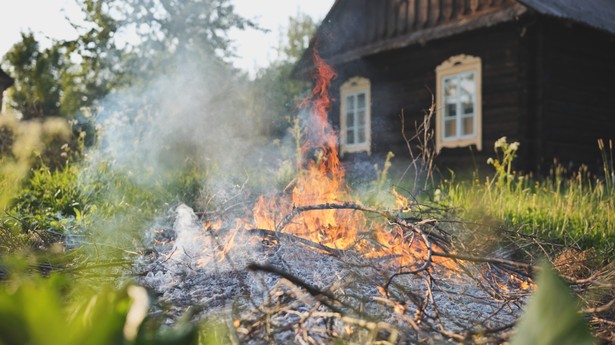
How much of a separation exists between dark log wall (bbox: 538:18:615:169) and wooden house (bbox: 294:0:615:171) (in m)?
0.02

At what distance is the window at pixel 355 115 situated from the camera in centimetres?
1184

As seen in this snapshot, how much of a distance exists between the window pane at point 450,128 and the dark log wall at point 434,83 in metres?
0.32

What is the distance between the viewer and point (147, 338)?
60 centimetres

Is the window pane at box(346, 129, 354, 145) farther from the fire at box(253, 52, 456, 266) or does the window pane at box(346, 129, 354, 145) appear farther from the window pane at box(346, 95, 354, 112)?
the fire at box(253, 52, 456, 266)

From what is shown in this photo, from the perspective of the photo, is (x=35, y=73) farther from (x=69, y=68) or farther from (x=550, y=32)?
(x=550, y=32)

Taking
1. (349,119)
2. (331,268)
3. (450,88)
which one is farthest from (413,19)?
(331,268)

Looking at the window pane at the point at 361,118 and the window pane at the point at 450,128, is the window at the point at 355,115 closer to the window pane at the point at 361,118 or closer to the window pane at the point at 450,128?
the window pane at the point at 361,118

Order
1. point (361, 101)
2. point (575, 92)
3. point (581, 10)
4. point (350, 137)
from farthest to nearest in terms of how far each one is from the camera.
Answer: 1. point (350, 137)
2. point (361, 101)
3. point (581, 10)
4. point (575, 92)

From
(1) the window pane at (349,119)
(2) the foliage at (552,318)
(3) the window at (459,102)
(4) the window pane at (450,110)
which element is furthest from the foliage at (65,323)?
(1) the window pane at (349,119)

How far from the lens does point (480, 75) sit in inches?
388

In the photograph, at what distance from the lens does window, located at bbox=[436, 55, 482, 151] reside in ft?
32.5

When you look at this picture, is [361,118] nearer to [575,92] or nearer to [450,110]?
[450,110]

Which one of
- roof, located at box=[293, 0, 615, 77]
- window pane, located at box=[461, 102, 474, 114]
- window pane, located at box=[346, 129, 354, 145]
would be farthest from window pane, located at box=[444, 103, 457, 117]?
window pane, located at box=[346, 129, 354, 145]

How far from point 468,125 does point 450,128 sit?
399 mm
